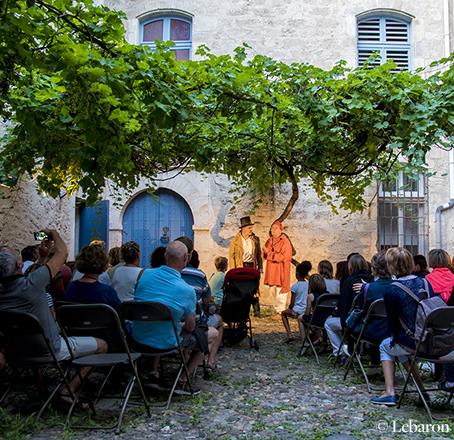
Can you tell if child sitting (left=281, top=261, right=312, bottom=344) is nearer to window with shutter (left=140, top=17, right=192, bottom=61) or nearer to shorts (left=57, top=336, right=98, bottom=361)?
shorts (left=57, top=336, right=98, bottom=361)

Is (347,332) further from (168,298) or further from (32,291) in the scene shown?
(32,291)

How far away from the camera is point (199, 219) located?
11.9 m

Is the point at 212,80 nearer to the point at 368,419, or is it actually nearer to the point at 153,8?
the point at 368,419

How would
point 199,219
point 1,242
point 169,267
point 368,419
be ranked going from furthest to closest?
point 199,219 → point 1,242 → point 169,267 → point 368,419

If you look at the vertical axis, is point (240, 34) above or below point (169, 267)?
above

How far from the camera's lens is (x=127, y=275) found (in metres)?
5.53

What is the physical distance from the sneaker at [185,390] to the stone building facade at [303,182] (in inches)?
267

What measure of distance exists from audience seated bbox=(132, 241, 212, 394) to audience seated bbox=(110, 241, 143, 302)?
85cm

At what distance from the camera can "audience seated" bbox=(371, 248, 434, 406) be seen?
430 cm

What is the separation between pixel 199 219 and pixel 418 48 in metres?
6.03

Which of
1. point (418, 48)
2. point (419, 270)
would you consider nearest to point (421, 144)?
point (419, 270)

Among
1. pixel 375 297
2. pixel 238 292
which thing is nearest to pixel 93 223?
pixel 238 292

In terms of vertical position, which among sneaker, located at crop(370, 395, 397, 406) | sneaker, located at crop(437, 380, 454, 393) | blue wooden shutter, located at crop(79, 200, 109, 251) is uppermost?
blue wooden shutter, located at crop(79, 200, 109, 251)

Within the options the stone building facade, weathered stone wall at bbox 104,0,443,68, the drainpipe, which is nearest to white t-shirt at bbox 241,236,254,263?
the stone building facade
